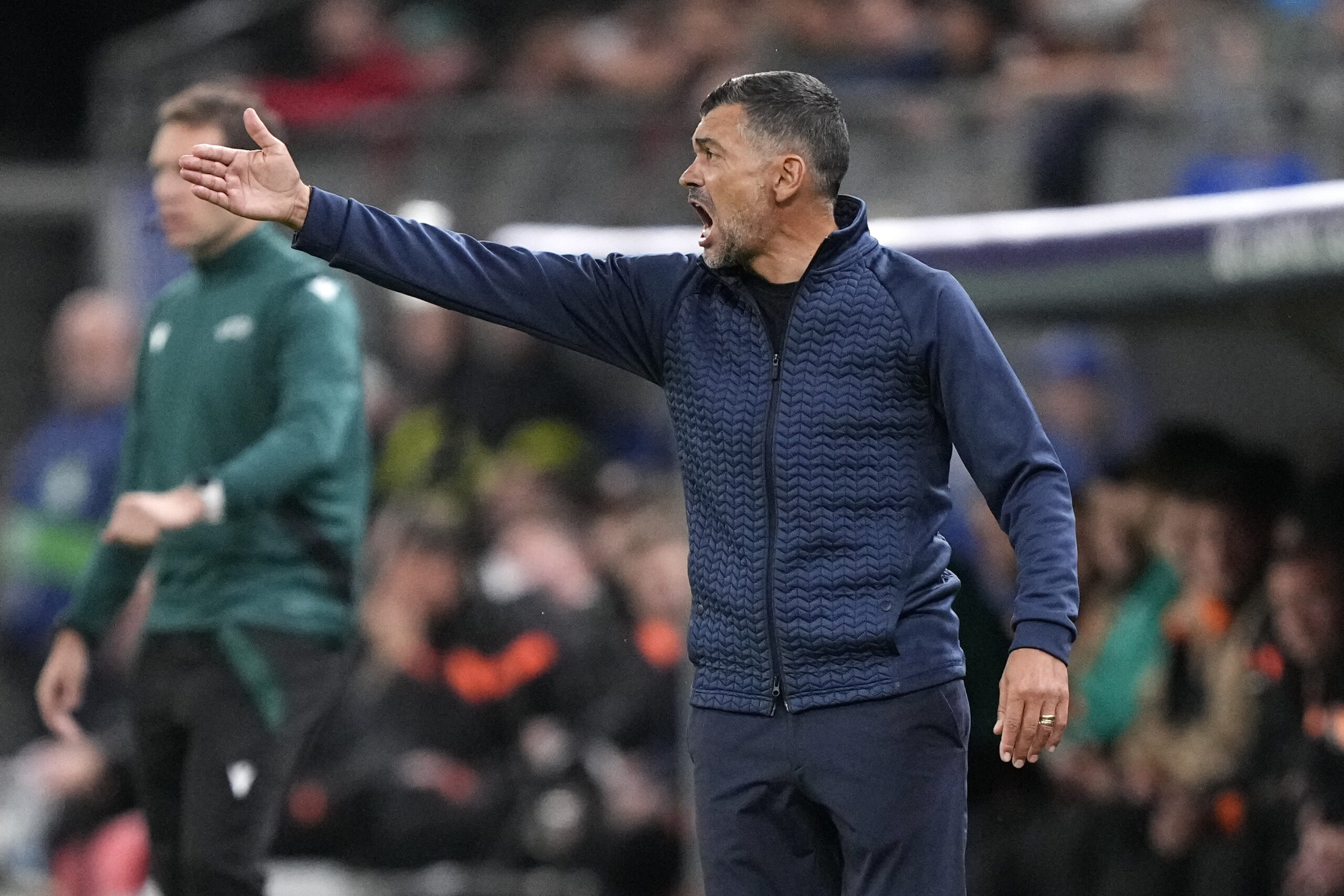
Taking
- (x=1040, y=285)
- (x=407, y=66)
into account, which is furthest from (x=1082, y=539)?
(x=407, y=66)

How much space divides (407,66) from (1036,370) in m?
5.96

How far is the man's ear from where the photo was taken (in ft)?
12.6

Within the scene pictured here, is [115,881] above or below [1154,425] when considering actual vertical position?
below

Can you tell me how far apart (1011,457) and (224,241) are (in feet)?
6.78

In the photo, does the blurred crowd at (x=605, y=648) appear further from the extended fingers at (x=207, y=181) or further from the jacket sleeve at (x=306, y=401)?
the extended fingers at (x=207, y=181)

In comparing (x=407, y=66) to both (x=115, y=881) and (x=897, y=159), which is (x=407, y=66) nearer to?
(x=897, y=159)

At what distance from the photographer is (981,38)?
9.14 m

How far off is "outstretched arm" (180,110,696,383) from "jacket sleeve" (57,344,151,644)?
137 centimetres

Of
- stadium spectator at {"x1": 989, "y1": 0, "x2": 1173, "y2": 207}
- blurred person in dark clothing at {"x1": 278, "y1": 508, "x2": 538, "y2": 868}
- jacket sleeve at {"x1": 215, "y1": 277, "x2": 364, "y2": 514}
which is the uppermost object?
stadium spectator at {"x1": 989, "y1": 0, "x2": 1173, "y2": 207}

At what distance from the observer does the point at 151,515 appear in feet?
14.3

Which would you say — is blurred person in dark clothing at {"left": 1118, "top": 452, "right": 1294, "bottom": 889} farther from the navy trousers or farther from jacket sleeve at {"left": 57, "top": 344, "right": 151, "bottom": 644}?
jacket sleeve at {"left": 57, "top": 344, "right": 151, "bottom": 644}

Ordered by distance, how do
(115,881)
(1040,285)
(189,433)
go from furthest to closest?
(115,881) → (1040,285) → (189,433)

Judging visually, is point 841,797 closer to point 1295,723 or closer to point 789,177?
point 789,177

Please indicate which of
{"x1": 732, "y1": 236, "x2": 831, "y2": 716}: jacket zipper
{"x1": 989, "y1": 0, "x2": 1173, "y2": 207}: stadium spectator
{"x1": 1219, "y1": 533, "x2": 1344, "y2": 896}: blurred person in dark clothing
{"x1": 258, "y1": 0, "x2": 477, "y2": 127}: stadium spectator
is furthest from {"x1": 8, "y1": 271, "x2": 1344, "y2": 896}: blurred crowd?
{"x1": 732, "y1": 236, "x2": 831, "y2": 716}: jacket zipper
